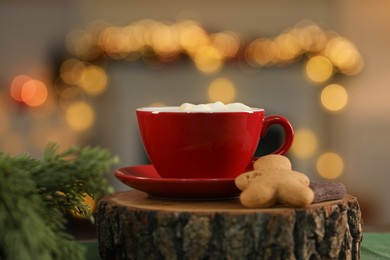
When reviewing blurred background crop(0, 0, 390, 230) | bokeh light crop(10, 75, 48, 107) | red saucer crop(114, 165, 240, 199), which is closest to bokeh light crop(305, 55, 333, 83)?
blurred background crop(0, 0, 390, 230)

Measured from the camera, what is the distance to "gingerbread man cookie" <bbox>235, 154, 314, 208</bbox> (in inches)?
23.0

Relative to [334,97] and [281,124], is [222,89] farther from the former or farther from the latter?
[281,124]

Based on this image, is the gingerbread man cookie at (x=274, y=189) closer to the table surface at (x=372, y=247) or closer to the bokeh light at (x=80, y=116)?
the table surface at (x=372, y=247)

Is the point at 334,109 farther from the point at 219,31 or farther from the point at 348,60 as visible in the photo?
the point at 219,31

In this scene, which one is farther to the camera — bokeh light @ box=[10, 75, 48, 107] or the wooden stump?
bokeh light @ box=[10, 75, 48, 107]

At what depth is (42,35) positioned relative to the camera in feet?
9.83

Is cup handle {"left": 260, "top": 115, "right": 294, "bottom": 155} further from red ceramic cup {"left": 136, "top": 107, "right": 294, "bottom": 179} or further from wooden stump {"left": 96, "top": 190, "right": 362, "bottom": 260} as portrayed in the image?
wooden stump {"left": 96, "top": 190, "right": 362, "bottom": 260}

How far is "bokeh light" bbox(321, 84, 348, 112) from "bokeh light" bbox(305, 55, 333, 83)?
0.06 meters

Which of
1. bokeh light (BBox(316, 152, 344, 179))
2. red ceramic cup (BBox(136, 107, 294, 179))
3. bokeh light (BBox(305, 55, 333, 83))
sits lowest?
bokeh light (BBox(316, 152, 344, 179))

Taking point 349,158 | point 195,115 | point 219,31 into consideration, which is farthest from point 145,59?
point 195,115

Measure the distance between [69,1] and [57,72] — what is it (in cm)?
35

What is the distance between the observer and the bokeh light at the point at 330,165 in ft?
10.0

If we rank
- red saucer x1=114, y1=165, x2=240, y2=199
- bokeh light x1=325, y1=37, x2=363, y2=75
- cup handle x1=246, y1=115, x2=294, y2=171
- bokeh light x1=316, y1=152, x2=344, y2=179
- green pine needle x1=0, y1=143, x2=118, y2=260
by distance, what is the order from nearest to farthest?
green pine needle x1=0, y1=143, x2=118, y2=260 < red saucer x1=114, y1=165, x2=240, y2=199 < cup handle x1=246, y1=115, x2=294, y2=171 < bokeh light x1=325, y1=37, x2=363, y2=75 < bokeh light x1=316, y1=152, x2=344, y2=179

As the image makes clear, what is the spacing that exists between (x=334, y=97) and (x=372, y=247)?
2350 millimetres
